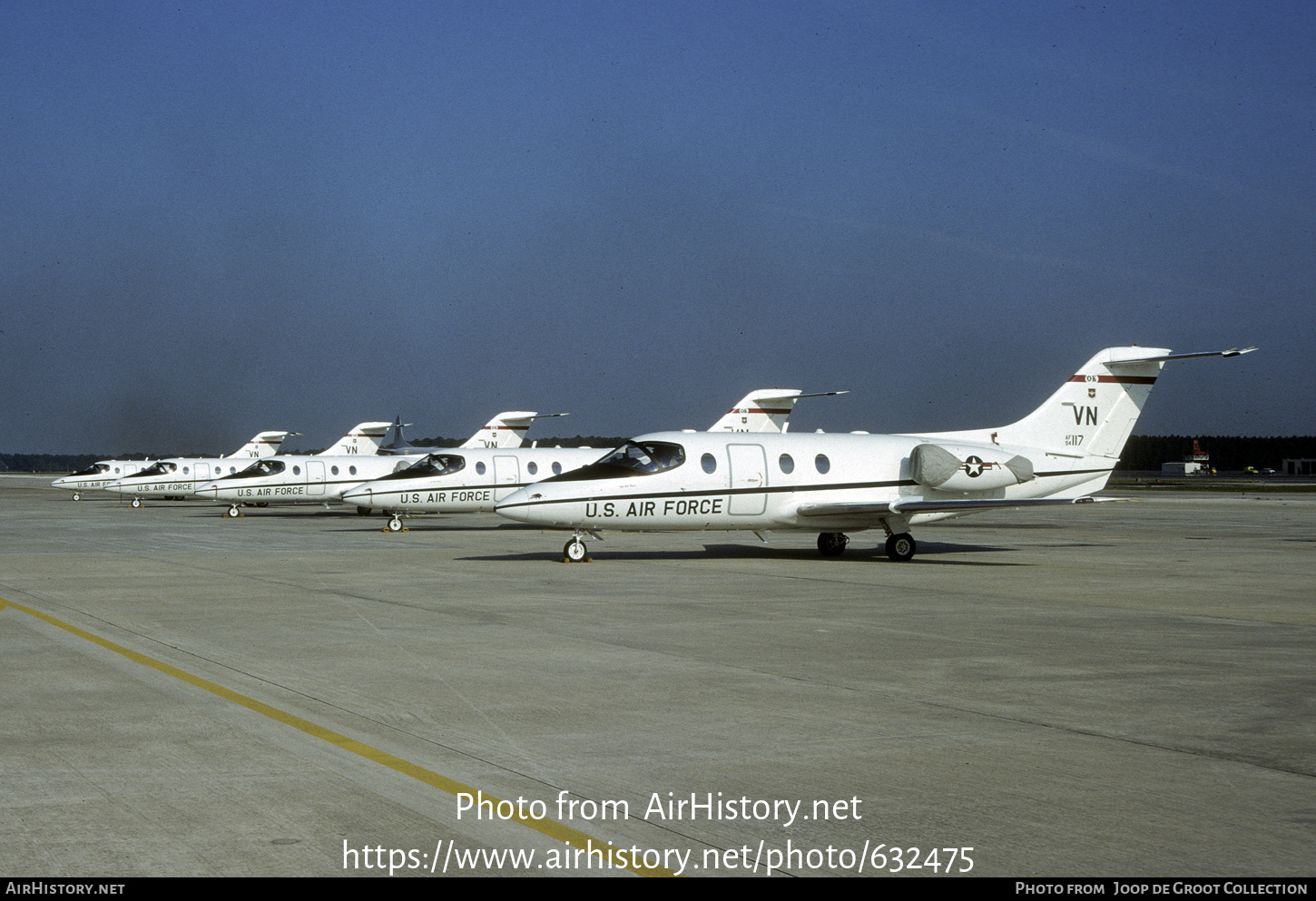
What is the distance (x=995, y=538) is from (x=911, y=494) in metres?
7.49

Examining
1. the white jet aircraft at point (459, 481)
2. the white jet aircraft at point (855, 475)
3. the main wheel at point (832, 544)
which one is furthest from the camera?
the white jet aircraft at point (459, 481)

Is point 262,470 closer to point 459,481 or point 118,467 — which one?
point 459,481

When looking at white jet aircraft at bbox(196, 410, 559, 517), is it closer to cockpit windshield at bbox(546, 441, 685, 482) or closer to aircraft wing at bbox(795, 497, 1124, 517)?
cockpit windshield at bbox(546, 441, 685, 482)

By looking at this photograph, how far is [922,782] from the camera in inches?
269

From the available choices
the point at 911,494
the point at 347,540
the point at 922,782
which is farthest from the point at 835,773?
the point at 347,540

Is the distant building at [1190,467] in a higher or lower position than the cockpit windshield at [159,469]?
lower

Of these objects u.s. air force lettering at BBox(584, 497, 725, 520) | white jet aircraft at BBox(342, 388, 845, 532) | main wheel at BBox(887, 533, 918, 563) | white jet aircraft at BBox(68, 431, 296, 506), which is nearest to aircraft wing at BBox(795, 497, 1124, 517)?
main wheel at BBox(887, 533, 918, 563)

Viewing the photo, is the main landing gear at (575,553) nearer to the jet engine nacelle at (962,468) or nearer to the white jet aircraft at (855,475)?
the white jet aircraft at (855,475)

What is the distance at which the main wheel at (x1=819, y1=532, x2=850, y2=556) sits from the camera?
24.9m

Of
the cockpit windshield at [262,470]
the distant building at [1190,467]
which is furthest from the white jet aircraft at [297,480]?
the distant building at [1190,467]

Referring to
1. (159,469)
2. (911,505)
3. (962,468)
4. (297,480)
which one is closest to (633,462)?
(911,505)

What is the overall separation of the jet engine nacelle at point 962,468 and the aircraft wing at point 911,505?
334 millimetres

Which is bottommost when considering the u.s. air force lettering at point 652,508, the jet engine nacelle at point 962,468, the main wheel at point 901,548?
the main wheel at point 901,548

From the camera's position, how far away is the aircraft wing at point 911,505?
76.4 feet
